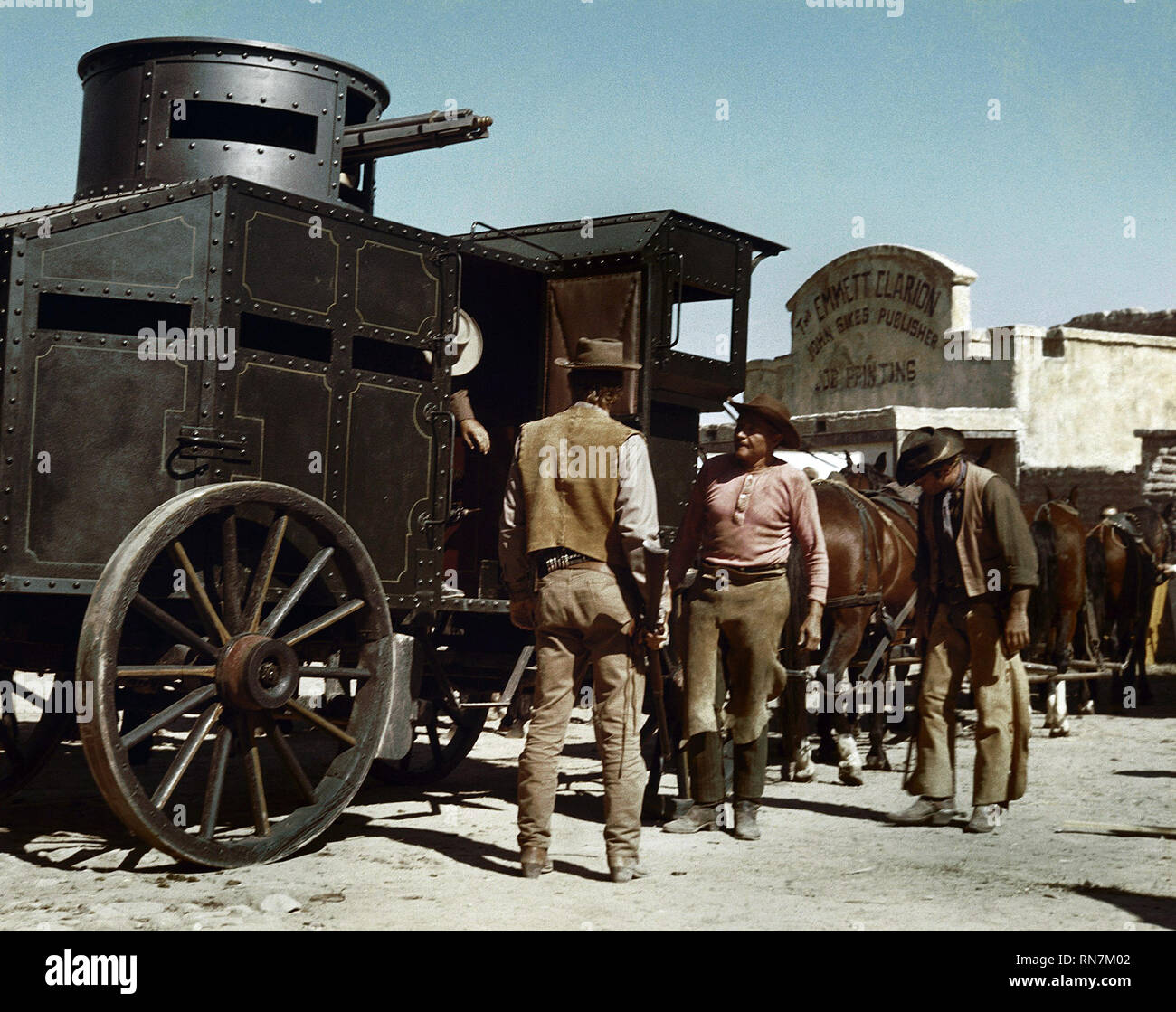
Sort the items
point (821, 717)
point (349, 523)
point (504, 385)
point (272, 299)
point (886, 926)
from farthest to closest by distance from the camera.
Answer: point (821, 717) < point (504, 385) < point (349, 523) < point (272, 299) < point (886, 926)

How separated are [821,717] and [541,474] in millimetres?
4581

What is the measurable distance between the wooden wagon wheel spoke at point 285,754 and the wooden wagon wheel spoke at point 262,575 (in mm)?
405

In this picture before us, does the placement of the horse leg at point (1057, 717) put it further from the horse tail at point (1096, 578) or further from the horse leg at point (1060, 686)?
the horse tail at point (1096, 578)

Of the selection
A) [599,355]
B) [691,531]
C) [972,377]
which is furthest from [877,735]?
[972,377]

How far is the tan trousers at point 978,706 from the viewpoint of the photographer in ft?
23.7

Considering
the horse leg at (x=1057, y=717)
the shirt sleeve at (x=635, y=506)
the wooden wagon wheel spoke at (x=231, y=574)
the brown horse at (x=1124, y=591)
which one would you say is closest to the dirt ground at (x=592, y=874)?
the wooden wagon wheel spoke at (x=231, y=574)

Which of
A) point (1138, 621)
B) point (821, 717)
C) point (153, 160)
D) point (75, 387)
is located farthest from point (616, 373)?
point (1138, 621)

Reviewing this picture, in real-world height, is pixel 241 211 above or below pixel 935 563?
above

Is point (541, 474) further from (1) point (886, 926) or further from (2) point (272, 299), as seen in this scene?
(1) point (886, 926)

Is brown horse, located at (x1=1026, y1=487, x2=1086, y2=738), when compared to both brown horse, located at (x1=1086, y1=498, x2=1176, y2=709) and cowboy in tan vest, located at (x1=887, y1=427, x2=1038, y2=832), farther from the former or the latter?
cowboy in tan vest, located at (x1=887, y1=427, x2=1038, y2=832)

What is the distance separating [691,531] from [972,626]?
5.27ft

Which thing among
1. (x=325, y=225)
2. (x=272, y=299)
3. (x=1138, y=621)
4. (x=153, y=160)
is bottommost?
Answer: (x=1138, y=621)

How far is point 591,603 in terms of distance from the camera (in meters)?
5.80

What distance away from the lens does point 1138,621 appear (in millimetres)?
14711
